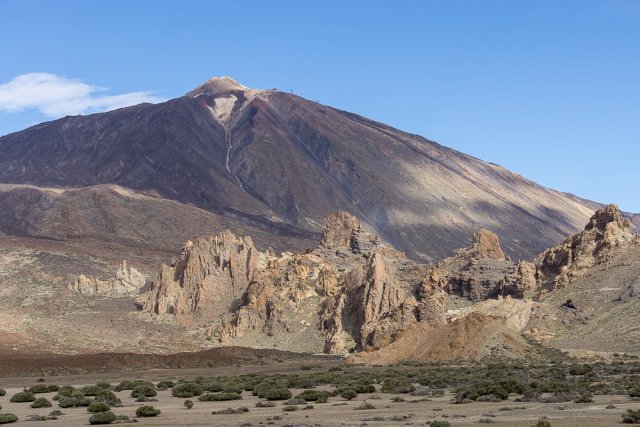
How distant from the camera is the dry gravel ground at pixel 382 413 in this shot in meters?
32.9

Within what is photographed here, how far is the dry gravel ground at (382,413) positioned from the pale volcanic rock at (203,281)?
7220cm

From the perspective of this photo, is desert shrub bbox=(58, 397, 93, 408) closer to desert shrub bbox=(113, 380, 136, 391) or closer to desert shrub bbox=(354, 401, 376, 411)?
desert shrub bbox=(113, 380, 136, 391)

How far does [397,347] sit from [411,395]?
3474 cm

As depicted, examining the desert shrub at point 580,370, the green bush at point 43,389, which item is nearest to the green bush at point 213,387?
the green bush at point 43,389

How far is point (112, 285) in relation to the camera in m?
138

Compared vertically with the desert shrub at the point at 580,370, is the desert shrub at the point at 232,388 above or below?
below

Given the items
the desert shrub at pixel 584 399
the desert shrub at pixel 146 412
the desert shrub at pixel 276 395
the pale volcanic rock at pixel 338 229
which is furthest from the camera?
the pale volcanic rock at pixel 338 229

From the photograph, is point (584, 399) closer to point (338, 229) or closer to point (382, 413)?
point (382, 413)

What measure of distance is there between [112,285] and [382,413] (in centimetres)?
10581

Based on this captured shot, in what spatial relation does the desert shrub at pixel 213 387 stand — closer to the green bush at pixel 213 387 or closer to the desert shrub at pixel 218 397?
the green bush at pixel 213 387

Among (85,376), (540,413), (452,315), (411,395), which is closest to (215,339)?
(452,315)

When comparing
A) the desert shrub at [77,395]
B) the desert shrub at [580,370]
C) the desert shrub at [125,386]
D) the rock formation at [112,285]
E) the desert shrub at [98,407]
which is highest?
the rock formation at [112,285]

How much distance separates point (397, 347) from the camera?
81.2 m

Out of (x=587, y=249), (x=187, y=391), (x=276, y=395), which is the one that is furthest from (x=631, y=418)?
(x=587, y=249)
